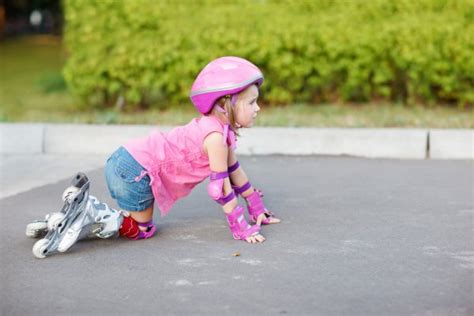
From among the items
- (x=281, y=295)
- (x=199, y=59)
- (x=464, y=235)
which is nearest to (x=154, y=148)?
(x=281, y=295)

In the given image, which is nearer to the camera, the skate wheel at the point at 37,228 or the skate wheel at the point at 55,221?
the skate wheel at the point at 55,221

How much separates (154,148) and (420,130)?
3.09 metres

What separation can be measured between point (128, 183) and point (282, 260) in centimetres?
94

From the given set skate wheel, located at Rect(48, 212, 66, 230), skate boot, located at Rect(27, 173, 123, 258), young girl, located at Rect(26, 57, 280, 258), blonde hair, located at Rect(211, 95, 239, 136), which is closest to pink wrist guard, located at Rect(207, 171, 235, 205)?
young girl, located at Rect(26, 57, 280, 258)

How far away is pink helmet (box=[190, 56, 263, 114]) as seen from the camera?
455 centimetres

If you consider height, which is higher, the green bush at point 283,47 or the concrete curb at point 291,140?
the green bush at point 283,47

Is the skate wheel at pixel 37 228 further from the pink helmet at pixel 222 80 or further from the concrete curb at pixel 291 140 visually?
the concrete curb at pixel 291 140

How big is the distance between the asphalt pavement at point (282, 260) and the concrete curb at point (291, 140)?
85 cm

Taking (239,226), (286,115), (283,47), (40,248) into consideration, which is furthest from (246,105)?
(283,47)

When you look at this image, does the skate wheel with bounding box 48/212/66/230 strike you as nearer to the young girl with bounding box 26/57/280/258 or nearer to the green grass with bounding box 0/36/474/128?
the young girl with bounding box 26/57/280/258

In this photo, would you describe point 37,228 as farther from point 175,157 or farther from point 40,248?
point 175,157

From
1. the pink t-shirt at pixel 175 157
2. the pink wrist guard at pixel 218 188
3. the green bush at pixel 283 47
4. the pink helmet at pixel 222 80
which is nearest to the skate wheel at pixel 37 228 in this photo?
the pink t-shirt at pixel 175 157

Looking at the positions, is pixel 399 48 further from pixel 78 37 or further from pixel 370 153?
pixel 78 37

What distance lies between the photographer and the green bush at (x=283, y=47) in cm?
823
